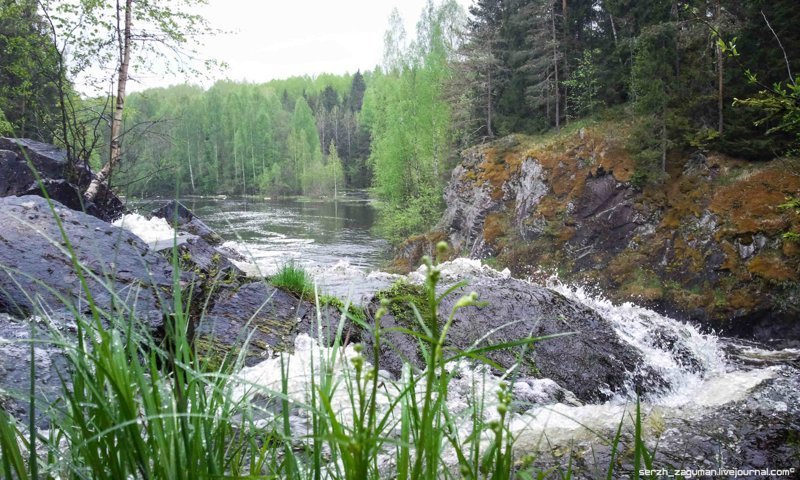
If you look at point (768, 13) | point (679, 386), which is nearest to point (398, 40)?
Answer: point (768, 13)

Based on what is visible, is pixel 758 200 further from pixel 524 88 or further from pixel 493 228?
pixel 524 88

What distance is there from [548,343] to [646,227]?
724 cm

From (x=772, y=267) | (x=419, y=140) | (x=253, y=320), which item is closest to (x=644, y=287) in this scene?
(x=772, y=267)

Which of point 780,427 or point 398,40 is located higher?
point 398,40

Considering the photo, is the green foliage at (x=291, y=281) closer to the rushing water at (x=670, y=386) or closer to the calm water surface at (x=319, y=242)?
the rushing water at (x=670, y=386)

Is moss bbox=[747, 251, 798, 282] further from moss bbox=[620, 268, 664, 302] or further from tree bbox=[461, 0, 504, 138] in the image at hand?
tree bbox=[461, 0, 504, 138]

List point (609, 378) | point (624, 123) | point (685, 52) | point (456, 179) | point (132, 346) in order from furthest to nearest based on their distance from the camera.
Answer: point (456, 179) < point (624, 123) < point (685, 52) < point (609, 378) < point (132, 346)

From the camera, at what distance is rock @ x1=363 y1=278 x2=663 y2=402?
4.63 metres

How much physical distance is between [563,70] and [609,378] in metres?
15.2

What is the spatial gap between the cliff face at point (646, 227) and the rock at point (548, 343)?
171 inches

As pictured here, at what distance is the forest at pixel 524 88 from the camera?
7.42 metres

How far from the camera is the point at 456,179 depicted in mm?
16641

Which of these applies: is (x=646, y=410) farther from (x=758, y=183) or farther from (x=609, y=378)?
(x=758, y=183)

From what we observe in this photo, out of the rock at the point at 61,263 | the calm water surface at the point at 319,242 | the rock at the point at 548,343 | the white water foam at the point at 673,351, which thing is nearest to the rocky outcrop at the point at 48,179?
the calm water surface at the point at 319,242
